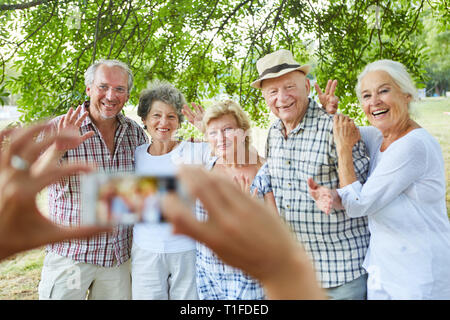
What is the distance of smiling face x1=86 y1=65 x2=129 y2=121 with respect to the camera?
2076mm

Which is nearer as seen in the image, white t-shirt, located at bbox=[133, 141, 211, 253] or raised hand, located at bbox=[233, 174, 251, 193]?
raised hand, located at bbox=[233, 174, 251, 193]

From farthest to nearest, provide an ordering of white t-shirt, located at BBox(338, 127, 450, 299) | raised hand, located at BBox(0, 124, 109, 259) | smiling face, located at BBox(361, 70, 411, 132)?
smiling face, located at BBox(361, 70, 411, 132), white t-shirt, located at BBox(338, 127, 450, 299), raised hand, located at BBox(0, 124, 109, 259)

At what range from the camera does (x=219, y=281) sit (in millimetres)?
1723

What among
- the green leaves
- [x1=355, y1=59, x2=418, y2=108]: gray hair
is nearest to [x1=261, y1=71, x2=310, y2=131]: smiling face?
[x1=355, y1=59, x2=418, y2=108]: gray hair

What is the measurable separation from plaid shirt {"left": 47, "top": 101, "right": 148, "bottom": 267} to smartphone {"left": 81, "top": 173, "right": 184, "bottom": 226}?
1.51m

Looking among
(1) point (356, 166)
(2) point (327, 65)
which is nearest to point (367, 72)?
(1) point (356, 166)

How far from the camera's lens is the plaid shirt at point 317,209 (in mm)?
1652

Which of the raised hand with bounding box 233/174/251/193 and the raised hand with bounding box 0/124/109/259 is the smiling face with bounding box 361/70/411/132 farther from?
the raised hand with bounding box 0/124/109/259

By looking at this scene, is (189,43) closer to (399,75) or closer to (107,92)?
(107,92)

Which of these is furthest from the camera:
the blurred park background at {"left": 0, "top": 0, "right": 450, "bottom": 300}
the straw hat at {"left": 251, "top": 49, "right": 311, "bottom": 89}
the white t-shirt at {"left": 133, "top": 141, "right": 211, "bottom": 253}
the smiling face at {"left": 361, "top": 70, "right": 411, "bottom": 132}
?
the blurred park background at {"left": 0, "top": 0, "right": 450, "bottom": 300}

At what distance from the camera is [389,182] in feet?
4.65

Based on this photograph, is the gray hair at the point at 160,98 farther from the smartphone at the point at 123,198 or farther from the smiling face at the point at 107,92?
the smartphone at the point at 123,198

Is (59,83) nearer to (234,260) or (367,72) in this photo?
(367,72)

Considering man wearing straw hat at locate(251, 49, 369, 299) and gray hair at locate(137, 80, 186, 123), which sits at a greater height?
gray hair at locate(137, 80, 186, 123)
